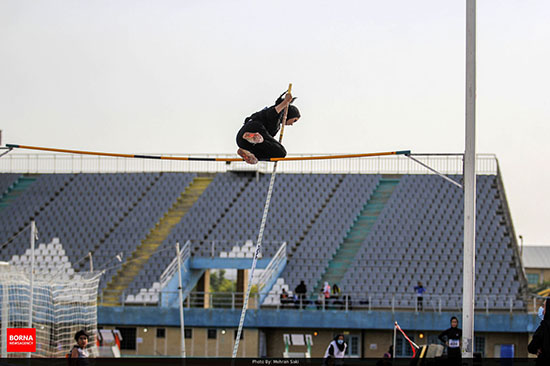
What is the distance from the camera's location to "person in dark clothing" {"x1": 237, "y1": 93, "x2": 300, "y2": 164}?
10.8 metres

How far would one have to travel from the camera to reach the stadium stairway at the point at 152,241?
91.3 feet

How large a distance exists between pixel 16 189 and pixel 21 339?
18.2m

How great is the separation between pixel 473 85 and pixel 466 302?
317 centimetres

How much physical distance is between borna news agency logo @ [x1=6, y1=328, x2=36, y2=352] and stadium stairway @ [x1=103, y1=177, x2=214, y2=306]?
32.6 feet

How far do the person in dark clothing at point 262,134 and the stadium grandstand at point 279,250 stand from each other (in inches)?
572

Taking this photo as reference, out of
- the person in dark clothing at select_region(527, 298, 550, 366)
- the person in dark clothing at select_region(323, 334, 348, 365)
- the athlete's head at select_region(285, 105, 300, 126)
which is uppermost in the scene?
the athlete's head at select_region(285, 105, 300, 126)

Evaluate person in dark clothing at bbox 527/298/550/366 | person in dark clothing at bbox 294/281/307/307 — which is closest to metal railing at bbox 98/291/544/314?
person in dark clothing at bbox 294/281/307/307

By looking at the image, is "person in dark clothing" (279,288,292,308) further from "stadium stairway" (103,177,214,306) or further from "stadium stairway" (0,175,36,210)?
"stadium stairway" (0,175,36,210)

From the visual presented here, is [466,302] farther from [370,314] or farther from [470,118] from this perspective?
[370,314]

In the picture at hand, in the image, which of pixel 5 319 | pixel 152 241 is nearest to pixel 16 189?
pixel 152 241

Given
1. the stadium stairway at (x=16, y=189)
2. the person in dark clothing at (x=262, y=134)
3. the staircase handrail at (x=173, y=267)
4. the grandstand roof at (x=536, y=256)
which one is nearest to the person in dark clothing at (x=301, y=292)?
the staircase handrail at (x=173, y=267)

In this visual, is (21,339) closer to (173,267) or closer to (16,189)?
(173,267)

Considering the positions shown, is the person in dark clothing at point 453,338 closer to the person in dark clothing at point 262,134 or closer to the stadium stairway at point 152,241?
the person in dark clothing at point 262,134

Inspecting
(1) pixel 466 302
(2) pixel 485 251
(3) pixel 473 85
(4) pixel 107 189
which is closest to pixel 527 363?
(1) pixel 466 302
